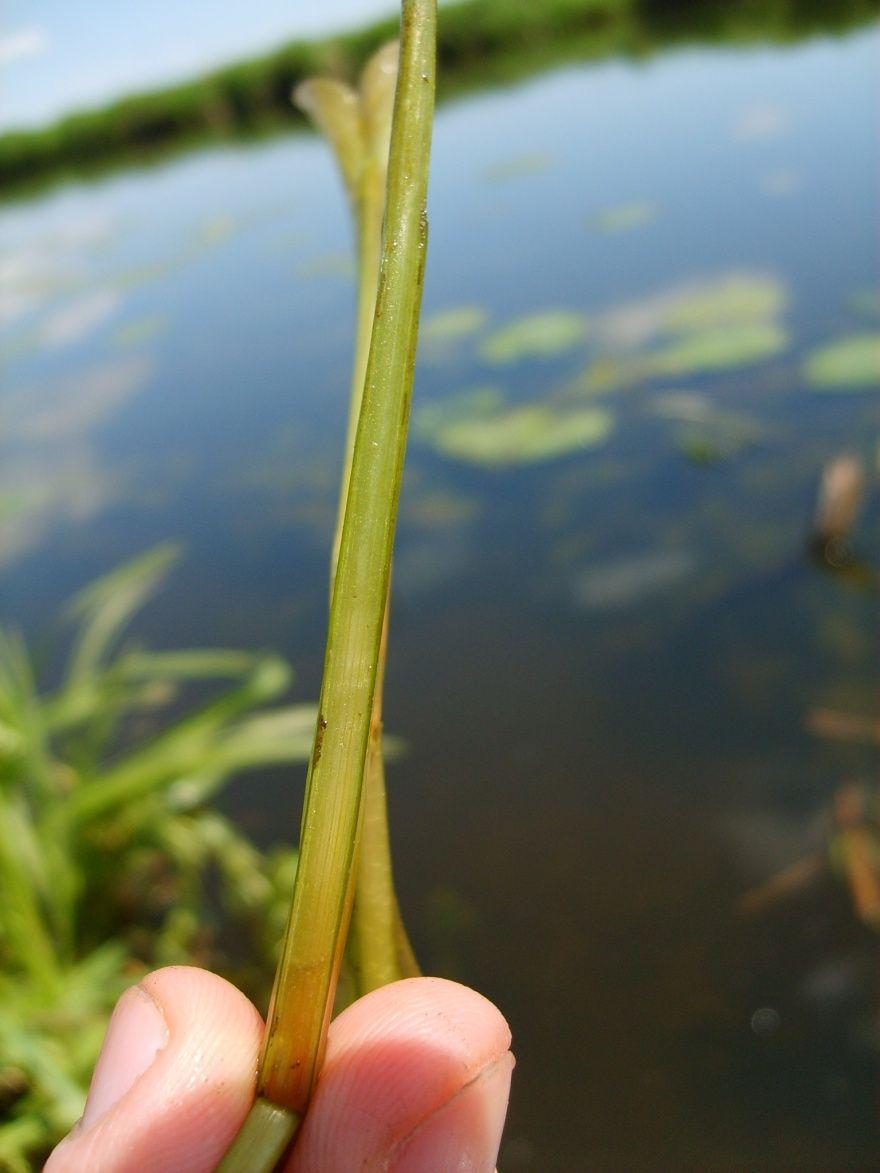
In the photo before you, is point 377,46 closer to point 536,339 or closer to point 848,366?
point 536,339

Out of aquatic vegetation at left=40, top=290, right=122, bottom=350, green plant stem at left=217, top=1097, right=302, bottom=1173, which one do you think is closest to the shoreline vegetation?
aquatic vegetation at left=40, top=290, right=122, bottom=350

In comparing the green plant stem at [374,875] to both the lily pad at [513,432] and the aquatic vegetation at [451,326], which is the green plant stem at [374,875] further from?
the aquatic vegetation at [451,326]

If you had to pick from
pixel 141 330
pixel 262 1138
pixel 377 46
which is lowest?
pixel 262 1138

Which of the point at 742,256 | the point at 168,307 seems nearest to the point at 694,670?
the point at 742,256

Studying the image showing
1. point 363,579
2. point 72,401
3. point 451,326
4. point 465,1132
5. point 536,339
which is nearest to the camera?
point 363,579

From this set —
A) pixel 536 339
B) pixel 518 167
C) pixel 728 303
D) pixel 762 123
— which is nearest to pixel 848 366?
pixel 728 303

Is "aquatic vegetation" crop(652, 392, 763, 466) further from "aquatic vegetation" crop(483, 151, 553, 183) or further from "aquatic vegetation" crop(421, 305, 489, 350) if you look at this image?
"aquatic vegetation" crop(483, 151, 553, 183)
